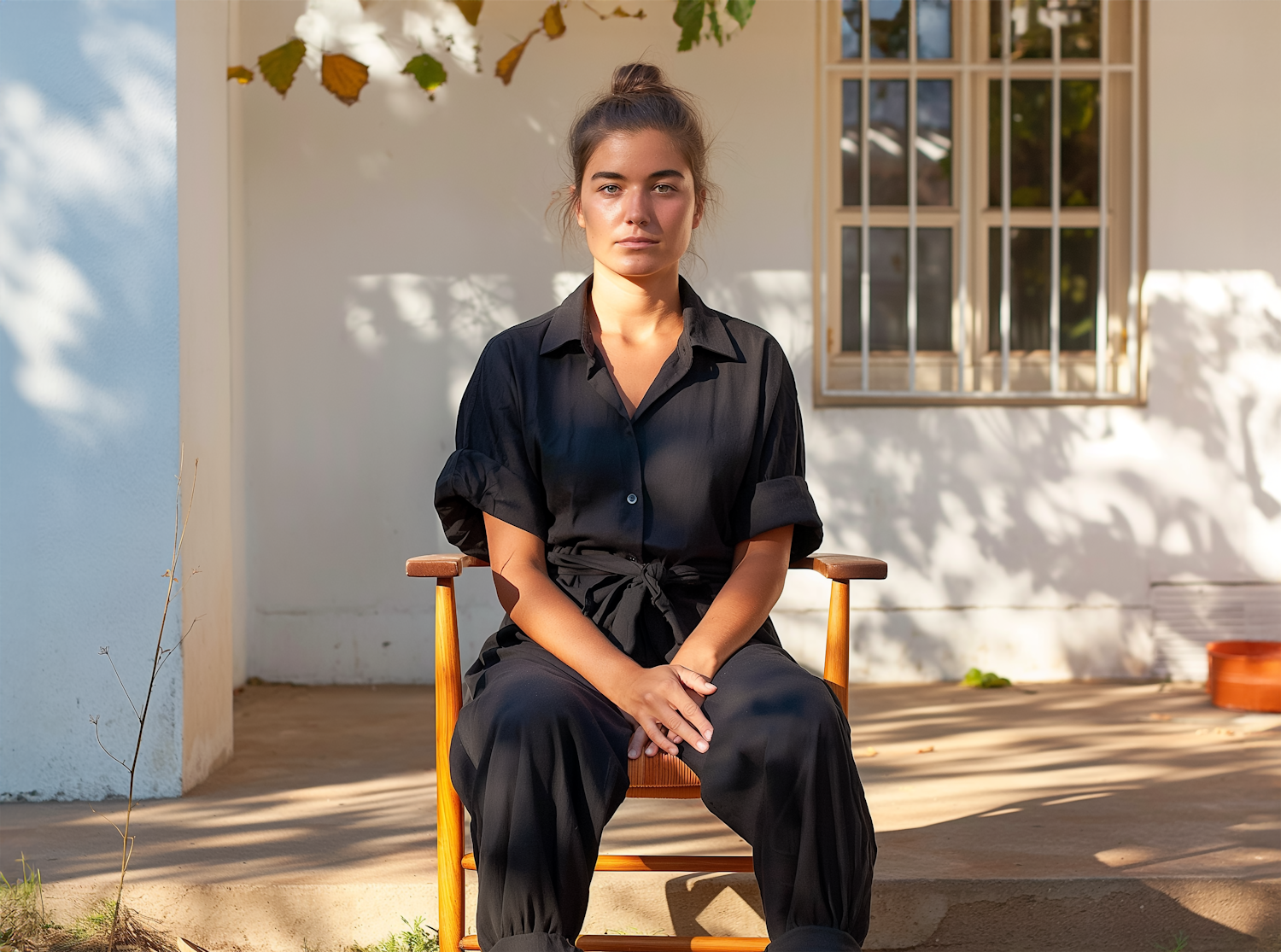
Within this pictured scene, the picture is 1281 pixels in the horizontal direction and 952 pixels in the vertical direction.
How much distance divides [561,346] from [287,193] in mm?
2651

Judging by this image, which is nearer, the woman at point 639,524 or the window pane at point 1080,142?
the woman at point 639,524

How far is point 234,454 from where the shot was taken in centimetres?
436

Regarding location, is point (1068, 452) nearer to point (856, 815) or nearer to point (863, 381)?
point (863, 381)

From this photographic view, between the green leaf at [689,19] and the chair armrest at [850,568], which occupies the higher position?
the green leaf at [689,19]

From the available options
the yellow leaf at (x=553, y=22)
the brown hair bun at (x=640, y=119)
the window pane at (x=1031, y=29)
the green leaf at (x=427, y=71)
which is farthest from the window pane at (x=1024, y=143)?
the brown hair bun at (x=640, y=119)

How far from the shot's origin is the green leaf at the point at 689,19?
3.92 meters

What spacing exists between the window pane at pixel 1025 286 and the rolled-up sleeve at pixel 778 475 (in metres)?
2.73

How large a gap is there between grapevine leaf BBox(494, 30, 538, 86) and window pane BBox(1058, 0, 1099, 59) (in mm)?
2059

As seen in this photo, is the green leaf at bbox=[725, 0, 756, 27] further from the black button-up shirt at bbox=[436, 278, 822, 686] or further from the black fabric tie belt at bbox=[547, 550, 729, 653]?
the black fabric tie belt at bbox=[547, 550, 729, 653]

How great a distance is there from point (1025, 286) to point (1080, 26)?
102 cm

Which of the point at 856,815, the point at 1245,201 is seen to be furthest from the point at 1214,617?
the point at 856,815

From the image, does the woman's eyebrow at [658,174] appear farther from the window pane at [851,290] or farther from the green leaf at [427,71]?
the window pane at [851,290]

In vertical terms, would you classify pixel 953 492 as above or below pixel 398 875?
above

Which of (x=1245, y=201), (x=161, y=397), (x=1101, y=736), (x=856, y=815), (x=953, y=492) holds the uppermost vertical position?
(x=1245, y=201)
